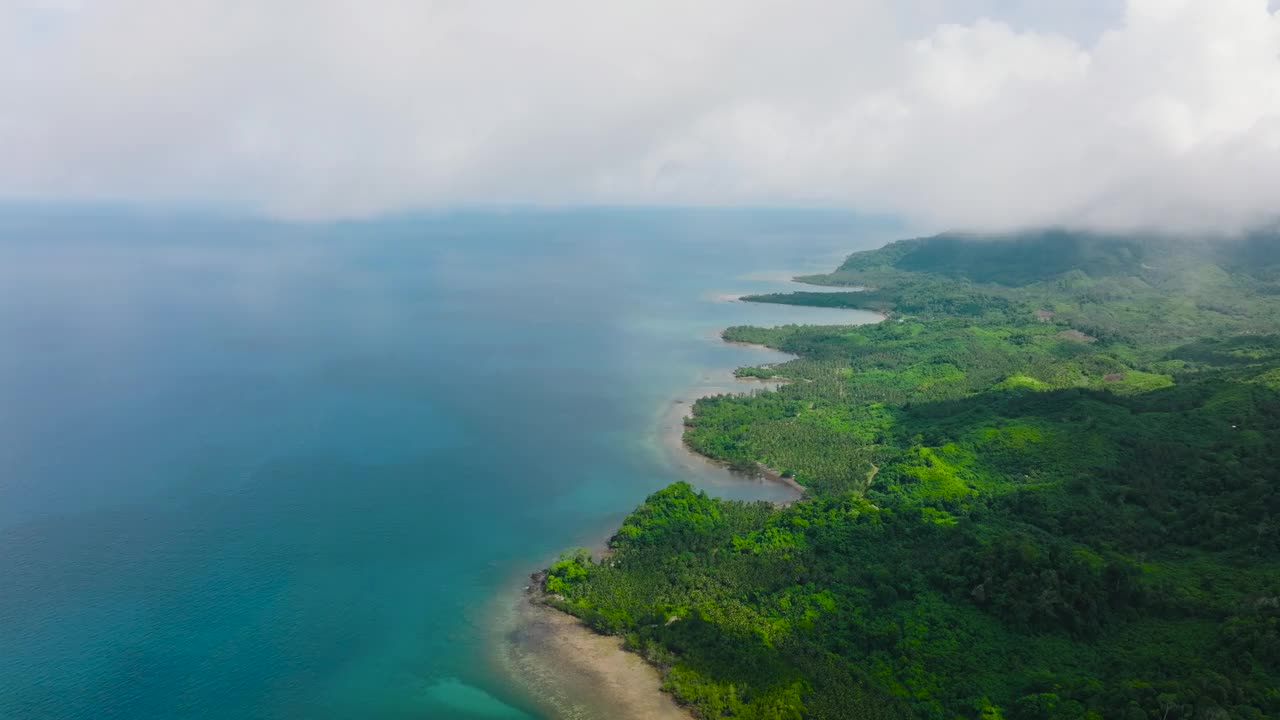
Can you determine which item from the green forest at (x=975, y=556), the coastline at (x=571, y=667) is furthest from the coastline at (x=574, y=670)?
the green forest at (x=975, y=556)

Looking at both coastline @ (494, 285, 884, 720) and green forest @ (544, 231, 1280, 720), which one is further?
coastline @ (494, 285, 884, 720)

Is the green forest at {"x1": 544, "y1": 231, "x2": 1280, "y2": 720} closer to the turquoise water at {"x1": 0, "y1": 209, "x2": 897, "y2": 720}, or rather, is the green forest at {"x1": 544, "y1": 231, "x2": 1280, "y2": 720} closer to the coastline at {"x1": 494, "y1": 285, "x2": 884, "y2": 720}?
the coastline at {"x1": 494, "y1": 285, "x2": 884, "y2": 720}

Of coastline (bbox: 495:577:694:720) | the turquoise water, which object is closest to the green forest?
coastline (bbox: 495:577:694:720)

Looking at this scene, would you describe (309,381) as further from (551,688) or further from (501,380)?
(551,688)

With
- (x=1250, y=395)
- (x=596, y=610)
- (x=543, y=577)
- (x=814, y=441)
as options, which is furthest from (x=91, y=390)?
(x=1250, y=395)

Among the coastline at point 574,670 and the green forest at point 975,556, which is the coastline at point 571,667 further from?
the green forest at point 975,556
